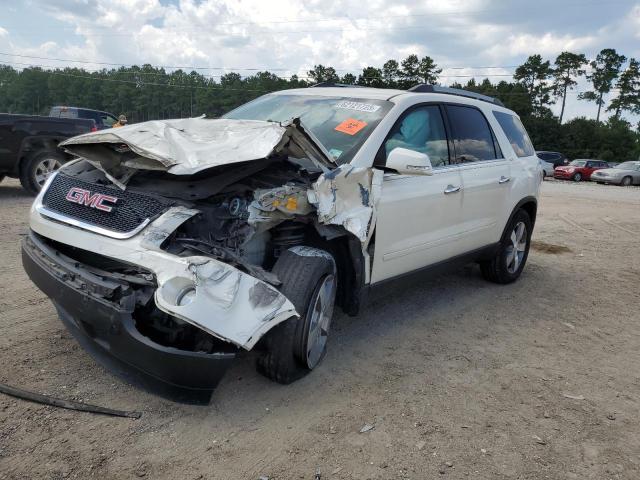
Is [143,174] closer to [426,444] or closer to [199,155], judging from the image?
[199,155]

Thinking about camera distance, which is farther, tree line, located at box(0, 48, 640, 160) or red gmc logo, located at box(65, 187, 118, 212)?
tree line, located at box(0, 48, 640, 160)

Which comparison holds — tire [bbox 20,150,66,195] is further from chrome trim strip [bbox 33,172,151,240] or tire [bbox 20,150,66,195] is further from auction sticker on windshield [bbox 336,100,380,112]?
auction sticker on windshield [bbox 336,100,380,112]

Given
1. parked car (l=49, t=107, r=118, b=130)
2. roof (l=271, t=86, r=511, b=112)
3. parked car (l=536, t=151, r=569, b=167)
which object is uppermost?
roof (l=271, t=86, r=511, b=112)

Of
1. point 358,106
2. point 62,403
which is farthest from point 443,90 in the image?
point 62,403

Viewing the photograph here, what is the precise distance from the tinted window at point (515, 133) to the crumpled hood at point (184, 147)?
3.07 m

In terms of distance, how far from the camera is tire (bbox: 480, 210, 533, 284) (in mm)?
5754

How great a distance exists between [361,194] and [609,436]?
2021 millimetres

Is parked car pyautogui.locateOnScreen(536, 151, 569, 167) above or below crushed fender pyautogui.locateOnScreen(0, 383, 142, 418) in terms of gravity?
below

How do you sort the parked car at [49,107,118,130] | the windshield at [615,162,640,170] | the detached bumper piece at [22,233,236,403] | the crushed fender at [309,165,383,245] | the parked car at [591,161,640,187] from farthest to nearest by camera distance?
the windshield at [615,162,640,170]
the parked car at [591,161,640,187]
the parked car at [49,107,118,130]
the crushed fender at [309,165,383,245]
the detached bumper piece at [22,233,236,403]

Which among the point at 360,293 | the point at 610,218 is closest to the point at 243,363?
the point at 360,293

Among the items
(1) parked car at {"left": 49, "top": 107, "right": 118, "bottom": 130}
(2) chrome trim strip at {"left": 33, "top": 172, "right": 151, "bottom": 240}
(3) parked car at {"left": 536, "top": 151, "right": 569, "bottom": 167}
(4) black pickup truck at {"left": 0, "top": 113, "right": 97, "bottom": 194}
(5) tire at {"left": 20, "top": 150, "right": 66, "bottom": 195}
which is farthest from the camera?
(3) parked car at {"left": 536, "top": 151, "right": 569, "bottom": 167}

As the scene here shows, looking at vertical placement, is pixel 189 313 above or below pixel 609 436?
above

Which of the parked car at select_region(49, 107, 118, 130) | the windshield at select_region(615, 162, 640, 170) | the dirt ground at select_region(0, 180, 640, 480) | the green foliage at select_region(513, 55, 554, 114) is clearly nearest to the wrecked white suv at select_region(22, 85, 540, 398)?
the dirt ground at select_region(0, 180, 640, 480)

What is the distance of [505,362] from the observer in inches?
155
